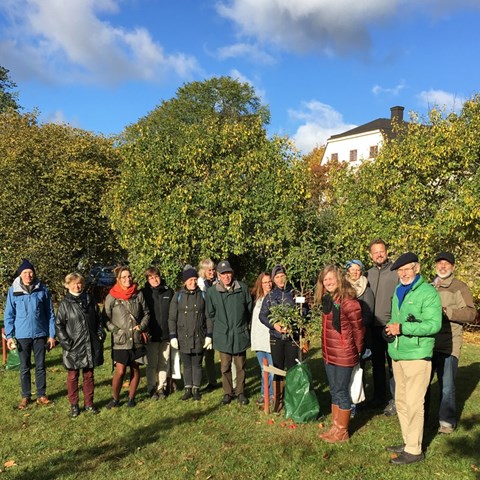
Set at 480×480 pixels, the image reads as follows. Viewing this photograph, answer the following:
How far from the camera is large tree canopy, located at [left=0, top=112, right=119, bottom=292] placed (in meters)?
13.7

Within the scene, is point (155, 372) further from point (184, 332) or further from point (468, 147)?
point (468, 147)

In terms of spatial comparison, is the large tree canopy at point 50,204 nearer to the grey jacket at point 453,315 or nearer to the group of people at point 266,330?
the group of people at point 266,330

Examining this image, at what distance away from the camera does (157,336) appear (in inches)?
257

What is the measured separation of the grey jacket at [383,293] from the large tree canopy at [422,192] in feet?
16.4

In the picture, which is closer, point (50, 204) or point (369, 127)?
Answer: point (50, 204)

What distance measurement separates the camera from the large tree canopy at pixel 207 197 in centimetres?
1248

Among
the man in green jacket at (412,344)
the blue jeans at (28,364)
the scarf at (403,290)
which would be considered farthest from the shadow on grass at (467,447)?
the blue jeans at (28,364)

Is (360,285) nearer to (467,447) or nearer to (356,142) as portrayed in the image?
(467,447)

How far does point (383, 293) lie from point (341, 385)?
4.77 ft

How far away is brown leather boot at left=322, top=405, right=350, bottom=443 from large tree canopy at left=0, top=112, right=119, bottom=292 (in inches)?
432

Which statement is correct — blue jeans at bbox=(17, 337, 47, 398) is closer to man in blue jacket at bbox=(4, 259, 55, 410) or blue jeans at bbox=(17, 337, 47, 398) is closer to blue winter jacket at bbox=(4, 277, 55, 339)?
man in blue jacket at bbox=(4, 259, 55, 410)

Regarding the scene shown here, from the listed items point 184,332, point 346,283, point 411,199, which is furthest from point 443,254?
point 411,199

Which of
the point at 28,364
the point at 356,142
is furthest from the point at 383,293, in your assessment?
the point at 356,142

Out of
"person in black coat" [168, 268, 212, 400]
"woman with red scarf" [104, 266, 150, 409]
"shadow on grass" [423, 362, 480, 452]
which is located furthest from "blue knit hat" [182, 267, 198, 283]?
"shadow on grass" [423, 362, 480, 452]
